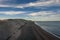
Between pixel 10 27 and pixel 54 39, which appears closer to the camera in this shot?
pixel 54 39

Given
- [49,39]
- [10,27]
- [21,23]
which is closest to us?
[49,39]

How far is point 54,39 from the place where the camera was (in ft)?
54.8

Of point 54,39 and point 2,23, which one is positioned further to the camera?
point 2,23

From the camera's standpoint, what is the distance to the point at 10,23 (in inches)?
1286

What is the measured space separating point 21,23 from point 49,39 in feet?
51.4

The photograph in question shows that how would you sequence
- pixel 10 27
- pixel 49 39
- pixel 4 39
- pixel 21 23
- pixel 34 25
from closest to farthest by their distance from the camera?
pixel 49 39 → pixel 4 39 → pixel 34 25 → pixel 10 27 → pixel 21 23

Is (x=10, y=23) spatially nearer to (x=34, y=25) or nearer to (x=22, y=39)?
(x=34, y=25)

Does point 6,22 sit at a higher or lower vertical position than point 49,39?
lower

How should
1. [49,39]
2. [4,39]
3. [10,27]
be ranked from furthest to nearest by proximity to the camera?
[10,27] < [4,39] < [49,39]

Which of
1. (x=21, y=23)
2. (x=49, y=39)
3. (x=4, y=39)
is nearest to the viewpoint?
(x=49, y=39)

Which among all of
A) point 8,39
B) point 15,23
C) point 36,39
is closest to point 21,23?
point 15,23

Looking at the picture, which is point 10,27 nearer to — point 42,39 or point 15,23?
point 15,23

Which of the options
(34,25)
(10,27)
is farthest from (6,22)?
(34,25)

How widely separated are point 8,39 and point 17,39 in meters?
1.89
